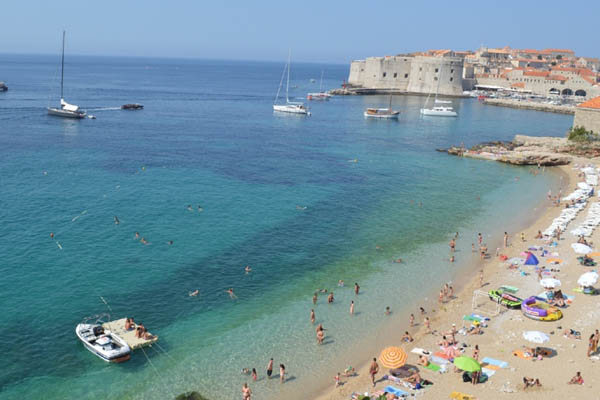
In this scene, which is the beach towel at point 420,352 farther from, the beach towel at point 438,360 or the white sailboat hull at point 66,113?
the white sailboat hull at point 66,113

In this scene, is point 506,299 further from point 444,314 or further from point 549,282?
point 444,314

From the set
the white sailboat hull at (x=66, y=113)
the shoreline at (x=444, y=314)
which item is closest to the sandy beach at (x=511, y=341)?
the shoreline at (x=444, y=314)

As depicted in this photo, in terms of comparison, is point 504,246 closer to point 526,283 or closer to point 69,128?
point 526,283

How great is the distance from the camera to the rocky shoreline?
5791cm

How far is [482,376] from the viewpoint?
1958cm

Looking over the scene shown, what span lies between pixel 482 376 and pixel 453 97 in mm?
118342

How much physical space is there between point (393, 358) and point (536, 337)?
20.4 ft

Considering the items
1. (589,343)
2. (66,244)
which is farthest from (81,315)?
(589,343)

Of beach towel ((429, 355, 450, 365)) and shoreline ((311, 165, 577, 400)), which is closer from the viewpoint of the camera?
shoreline ((311, 165, 577, 400))

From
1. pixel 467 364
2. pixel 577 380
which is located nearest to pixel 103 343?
pixel 467 364

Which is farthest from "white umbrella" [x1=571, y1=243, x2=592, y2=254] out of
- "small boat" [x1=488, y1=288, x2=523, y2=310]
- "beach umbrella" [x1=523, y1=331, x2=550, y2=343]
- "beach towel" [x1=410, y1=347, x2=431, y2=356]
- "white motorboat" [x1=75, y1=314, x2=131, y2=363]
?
"white motorboat" [x1=75, y1=314, x2=131, y2=363]

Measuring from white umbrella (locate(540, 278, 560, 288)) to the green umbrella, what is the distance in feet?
28.7

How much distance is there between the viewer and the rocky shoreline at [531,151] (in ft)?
190

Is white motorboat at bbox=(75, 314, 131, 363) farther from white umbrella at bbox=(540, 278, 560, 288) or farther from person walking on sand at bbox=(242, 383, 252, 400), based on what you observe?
white umbrella at bbox=(540, 278, 560, 288)
